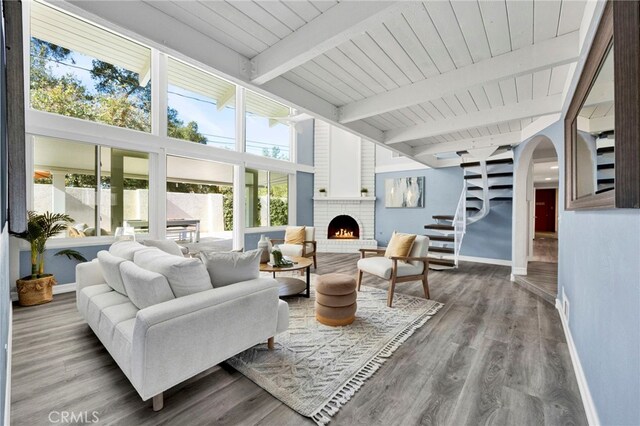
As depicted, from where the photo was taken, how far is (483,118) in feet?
10.4

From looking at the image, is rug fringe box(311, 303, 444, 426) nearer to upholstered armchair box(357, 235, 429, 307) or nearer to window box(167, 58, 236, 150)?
upholstered armchair box(357, 235, 429, 307)

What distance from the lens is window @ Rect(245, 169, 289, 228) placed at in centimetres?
641

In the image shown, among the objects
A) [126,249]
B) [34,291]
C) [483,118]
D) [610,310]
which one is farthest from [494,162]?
[34,291]

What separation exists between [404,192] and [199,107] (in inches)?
200

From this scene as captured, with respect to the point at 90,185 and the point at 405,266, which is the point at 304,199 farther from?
the point at 90,185

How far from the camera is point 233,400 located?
1.69m

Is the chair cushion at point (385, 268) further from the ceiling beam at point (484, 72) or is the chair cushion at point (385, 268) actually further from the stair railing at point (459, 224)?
the stair railing at point (459, 224)

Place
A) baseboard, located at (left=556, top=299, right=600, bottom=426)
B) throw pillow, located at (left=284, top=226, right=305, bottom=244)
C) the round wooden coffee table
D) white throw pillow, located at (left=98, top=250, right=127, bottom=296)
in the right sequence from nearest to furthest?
1. baseboard, located at (left=556, top=299, right=600, bottom=426)
2. white throw pillow, located at (left=98, top=250, right=127, bottom=296)
3. the round wooden coffee table
4. throw pillow, located at (left=284, top=226, right=305, bottom=244)

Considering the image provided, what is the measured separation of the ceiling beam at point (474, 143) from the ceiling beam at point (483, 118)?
3.53 feet

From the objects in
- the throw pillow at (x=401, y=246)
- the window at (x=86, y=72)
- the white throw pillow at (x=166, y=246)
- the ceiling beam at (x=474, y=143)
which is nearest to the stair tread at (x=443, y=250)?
the ceiling beam at (x=474, y=143)

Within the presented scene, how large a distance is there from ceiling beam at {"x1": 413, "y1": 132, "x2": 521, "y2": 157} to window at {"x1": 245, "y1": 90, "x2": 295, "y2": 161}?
3.19m

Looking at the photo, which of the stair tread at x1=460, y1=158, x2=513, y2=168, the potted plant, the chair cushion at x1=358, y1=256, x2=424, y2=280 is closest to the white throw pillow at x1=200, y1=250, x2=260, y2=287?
the chair cushion at x1=358, y1=256, x2=424, y2=280

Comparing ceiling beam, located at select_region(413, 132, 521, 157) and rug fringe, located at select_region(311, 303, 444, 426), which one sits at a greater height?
ceiling beam, located at select_region(413, 132, 521, 157)

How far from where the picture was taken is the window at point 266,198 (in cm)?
641
